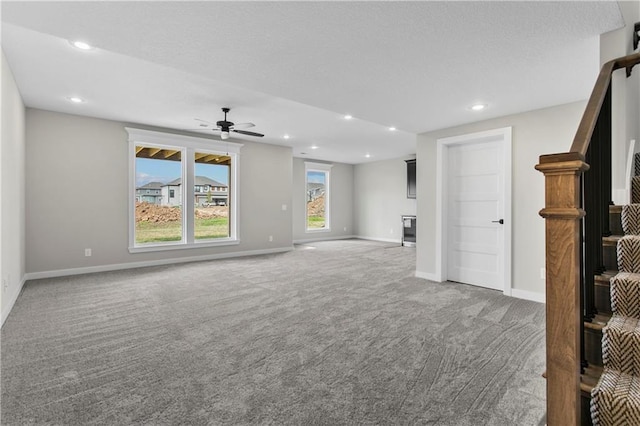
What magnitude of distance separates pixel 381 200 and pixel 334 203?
1528 mm

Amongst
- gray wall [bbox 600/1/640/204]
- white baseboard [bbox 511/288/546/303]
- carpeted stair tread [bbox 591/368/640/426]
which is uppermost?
gray wall [bbox 600/1/640/204]

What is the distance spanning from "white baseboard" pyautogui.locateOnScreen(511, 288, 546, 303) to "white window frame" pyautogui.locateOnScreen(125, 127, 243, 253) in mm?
5208

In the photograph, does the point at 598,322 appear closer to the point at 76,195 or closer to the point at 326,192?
the point at 76,195

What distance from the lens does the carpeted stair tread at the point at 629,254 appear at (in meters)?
1.65

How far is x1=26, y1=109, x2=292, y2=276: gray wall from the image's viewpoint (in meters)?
4.80

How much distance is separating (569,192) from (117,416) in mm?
2342

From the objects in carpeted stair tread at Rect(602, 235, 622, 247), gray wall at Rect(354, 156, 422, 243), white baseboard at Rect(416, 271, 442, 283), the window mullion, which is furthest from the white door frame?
the window mullion

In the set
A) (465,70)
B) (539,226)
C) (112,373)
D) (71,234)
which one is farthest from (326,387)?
(71,234)

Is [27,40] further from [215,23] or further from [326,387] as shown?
[326,387]

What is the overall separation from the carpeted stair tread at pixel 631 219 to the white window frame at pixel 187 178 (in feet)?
20.4

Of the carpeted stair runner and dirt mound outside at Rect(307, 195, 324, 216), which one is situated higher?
dirt mound outside at Rect(307, 195, 324, 216)

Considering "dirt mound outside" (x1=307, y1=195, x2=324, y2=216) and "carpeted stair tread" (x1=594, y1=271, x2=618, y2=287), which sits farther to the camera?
"dirt mound outside" (x1=307, y1=195, x2=324, y2=216)

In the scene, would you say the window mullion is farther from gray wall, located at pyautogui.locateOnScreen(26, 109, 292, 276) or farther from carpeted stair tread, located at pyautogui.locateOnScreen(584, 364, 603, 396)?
carpeted stair tread, located at pyautogui.locateOnScreen(584, 364, 603, 396)

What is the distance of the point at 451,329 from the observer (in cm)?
288
